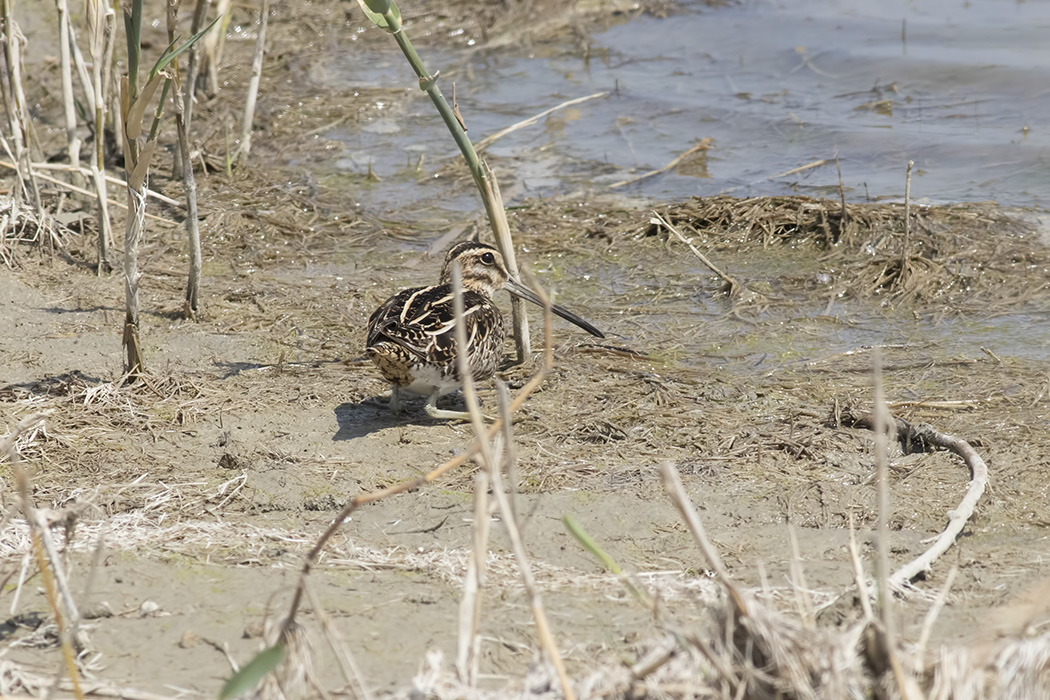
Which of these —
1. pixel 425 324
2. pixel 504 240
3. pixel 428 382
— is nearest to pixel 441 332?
pixel 425 324

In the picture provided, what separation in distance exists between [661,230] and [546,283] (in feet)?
3.23

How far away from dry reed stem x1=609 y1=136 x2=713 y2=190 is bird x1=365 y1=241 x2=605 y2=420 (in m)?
2.90

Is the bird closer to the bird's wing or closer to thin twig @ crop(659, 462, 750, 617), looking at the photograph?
the bird's wing

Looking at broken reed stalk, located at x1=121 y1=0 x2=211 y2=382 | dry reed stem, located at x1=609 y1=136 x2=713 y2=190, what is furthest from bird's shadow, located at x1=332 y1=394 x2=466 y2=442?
dry reed stem, located at x1=609 y1=136 x2=713 y2=190

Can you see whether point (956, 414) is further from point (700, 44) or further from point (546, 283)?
point (700, 44)

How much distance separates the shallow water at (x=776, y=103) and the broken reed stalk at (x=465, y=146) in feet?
8.42

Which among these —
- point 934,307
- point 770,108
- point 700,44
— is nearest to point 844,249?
point 934,307

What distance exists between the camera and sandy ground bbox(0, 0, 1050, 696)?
3.23 metres

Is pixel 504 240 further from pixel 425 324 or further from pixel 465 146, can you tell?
pixel 425 324

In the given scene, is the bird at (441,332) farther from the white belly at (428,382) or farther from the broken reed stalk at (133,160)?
the broken reed stalk at (133,160)

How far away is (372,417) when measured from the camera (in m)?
5.17

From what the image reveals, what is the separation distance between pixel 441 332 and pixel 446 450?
0.48 m

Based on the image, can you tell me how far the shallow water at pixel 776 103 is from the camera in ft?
27.8

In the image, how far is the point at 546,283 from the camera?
688 cm
